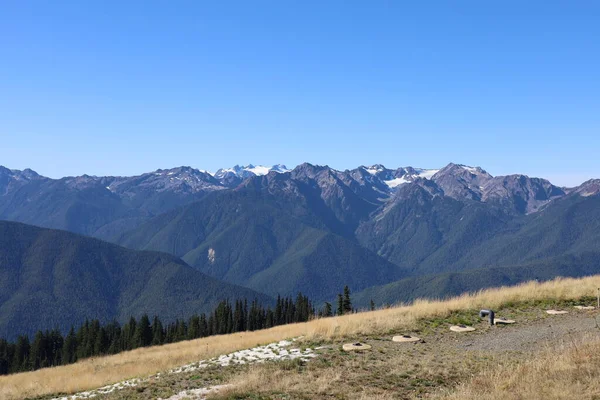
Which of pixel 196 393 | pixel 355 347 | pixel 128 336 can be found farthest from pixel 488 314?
pixel 128 336

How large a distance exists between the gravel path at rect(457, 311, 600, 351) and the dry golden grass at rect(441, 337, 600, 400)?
11.1ft

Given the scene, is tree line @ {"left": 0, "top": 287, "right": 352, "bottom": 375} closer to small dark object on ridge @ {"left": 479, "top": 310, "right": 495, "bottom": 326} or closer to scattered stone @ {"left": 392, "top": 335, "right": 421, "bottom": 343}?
small dark object on ridge @ {"left": 479, "top": 310, "right": 495, "bottom": 326}

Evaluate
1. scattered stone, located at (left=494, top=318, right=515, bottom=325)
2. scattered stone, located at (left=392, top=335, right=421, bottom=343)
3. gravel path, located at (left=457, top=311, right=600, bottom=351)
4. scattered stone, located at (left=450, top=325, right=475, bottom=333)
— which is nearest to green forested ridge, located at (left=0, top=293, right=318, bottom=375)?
scattered stone, located at (left=494, top=318, right=515, bottom=325)

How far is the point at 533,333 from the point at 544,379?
8.46 metres

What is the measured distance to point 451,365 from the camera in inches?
648

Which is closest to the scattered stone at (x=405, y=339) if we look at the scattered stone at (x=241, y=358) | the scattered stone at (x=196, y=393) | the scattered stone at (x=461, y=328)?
the scattered stone at (x=461, y=328)

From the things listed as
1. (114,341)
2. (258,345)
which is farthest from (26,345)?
(258,345)

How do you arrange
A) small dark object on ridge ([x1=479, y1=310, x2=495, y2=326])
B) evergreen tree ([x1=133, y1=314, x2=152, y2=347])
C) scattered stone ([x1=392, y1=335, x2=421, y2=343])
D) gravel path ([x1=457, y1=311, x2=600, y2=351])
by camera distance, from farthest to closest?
evergreen tree ([x1=133, y1=314, x2=152, y2=347]) < small dark object on ridge ([x1=479, y1=310, x2=495, y2=326]) < scattered stone ([x1=392, y1=335, x2=421, y2=343]) < gravel path ([x1=457, y1=311, x2=600, y2=351])

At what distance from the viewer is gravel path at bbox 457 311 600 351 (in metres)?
A: 19.0

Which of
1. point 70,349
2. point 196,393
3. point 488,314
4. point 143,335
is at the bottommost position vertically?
point 70,349

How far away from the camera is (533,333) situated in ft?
68.0

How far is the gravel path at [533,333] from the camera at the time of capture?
62.4 ft

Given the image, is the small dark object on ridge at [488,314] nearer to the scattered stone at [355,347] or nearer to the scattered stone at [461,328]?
the scattered stone at [461,328]

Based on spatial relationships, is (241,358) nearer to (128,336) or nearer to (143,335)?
(143,335)
